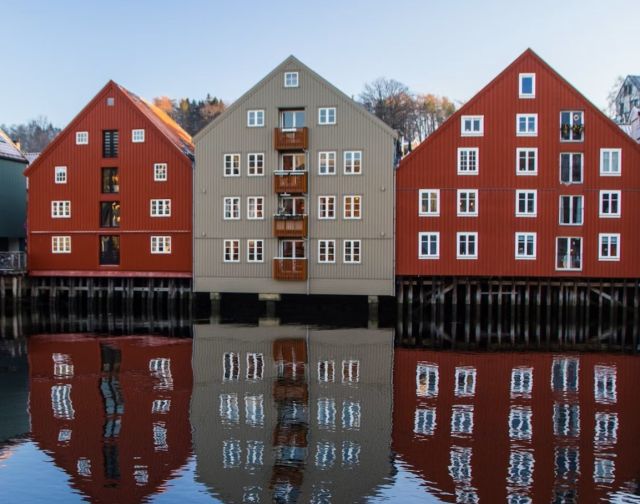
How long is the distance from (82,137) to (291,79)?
16241mm

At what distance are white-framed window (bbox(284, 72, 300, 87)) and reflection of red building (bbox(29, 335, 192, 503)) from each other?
20528mm

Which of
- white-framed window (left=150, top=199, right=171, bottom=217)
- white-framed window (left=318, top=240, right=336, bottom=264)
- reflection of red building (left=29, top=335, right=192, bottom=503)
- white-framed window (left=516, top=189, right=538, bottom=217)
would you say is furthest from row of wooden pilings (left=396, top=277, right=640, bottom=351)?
white-framed window (left=150, top=199, right=171, bottom=217)

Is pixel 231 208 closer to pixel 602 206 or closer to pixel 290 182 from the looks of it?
pixel 290 182

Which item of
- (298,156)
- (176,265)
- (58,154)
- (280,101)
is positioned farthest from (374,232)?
(58,154)

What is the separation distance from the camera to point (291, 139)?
43.4 metres

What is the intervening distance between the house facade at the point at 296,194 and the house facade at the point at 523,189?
6.98ft

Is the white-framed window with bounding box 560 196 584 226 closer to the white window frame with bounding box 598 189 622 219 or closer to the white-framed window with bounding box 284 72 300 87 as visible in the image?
the white window frame with bounding box 598 189 622 219

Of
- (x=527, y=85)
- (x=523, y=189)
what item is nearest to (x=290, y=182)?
(x=523, y=189)

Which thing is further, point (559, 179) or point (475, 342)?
point (559, 179)

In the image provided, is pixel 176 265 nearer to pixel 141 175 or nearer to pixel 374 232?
pixel 141 175

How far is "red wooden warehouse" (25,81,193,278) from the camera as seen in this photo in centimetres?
4691

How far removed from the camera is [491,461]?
48.9ft

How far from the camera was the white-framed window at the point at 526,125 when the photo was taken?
1657 inches

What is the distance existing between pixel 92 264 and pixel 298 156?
16.9 meters
